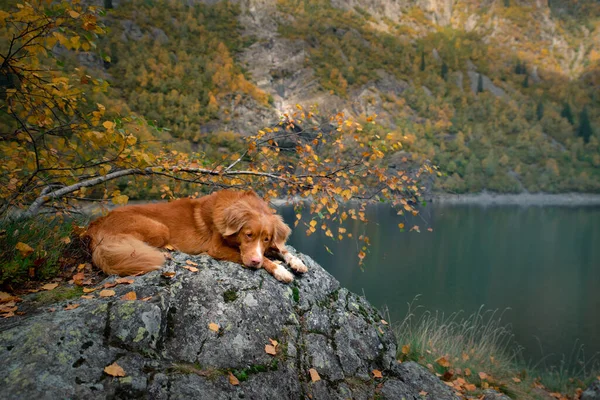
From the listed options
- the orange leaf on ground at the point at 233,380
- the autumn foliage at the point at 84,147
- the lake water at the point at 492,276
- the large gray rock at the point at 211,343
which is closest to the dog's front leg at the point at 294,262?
the large gray rock at the point at 211,343

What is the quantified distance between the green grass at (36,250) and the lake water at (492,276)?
586cm

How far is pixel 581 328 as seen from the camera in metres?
17.3

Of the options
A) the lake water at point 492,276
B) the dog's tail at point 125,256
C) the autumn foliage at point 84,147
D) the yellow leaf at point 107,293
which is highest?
the autumn foliage at point 84,147

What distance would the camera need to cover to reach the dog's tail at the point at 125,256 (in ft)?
12.1

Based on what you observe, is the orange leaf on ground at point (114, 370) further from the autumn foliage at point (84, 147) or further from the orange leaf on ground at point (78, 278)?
the autumn foliage at point (84, 147)

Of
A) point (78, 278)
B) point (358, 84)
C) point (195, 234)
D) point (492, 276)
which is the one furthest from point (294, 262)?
point (358, 84)

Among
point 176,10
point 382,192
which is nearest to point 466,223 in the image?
point 382,192

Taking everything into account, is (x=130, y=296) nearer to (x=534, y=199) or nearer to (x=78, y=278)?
(x=78, y=278)

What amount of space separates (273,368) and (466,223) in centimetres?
5662

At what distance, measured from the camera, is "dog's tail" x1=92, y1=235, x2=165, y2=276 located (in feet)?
12.1

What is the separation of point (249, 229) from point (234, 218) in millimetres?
206

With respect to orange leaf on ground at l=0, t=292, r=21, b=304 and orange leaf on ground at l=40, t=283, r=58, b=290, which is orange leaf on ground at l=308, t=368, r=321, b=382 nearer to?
orange leaf on ground at l=40, t=283, r=58, b=290

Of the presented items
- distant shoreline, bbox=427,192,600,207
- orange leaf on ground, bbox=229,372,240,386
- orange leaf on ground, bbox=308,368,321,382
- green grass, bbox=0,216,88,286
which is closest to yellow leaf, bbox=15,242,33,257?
green grass, bbox=0,216,88,286

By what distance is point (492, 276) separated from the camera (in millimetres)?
26359
